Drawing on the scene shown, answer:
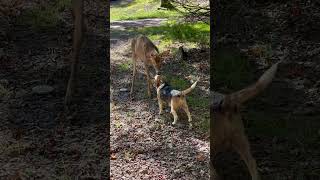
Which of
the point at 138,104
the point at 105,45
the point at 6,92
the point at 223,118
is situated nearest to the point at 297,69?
the point at 138,104

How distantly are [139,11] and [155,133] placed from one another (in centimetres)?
1529

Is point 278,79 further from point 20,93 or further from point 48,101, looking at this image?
point 20,93

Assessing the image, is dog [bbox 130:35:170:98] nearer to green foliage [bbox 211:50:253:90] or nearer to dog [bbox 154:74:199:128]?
dog [bbox 154:74:199:128]

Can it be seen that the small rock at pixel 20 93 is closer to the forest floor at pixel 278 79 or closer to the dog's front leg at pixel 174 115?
the dog's front leg at pixel 174 115

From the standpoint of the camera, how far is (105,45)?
43.7ft

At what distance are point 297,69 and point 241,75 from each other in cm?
118

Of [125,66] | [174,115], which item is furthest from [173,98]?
[125,66]

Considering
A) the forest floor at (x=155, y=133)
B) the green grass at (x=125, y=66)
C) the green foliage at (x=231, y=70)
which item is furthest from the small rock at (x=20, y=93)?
the green foliage at (x=231, y=70)

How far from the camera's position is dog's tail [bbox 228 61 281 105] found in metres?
3.27

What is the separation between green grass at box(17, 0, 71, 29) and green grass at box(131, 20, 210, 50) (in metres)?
2.59

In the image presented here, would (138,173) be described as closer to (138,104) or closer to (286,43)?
(138,104)

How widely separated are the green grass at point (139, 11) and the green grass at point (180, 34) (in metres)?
3.50

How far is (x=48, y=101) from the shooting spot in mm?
9680

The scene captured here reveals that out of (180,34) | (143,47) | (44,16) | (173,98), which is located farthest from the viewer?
(180,34)
